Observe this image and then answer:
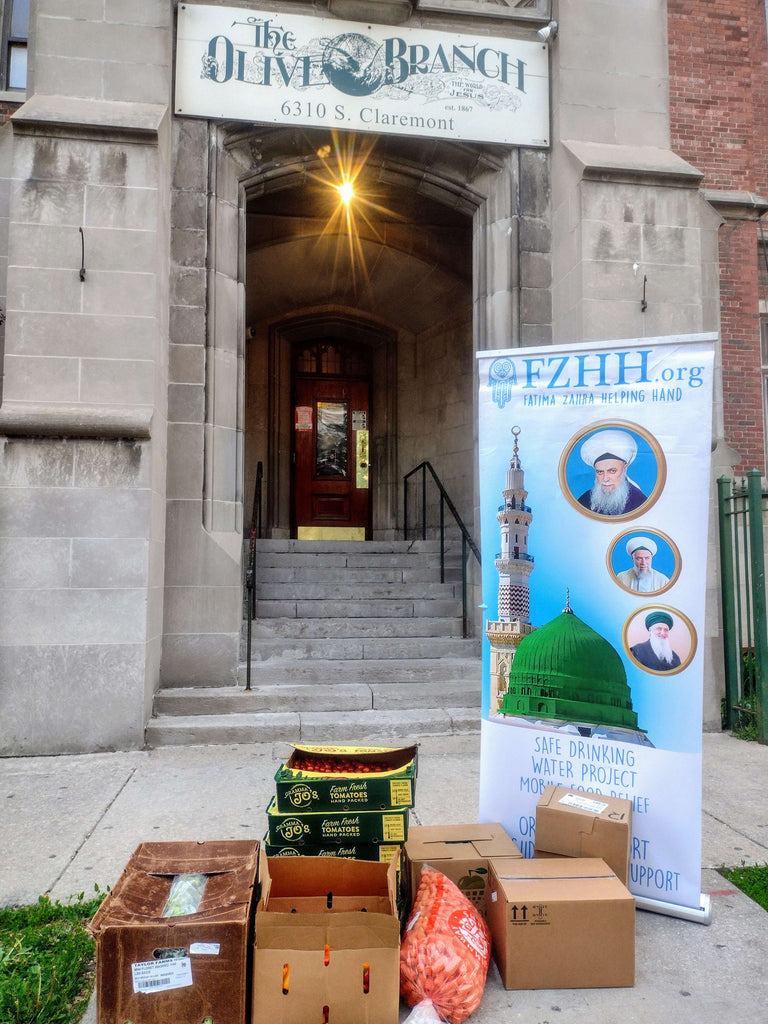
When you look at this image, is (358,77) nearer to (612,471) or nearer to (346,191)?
(346,191)

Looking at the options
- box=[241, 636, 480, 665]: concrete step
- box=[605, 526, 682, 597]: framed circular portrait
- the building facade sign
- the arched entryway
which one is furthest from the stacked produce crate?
the arched entryway

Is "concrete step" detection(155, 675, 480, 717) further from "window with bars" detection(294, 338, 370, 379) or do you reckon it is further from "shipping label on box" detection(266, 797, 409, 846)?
"window with bars" detection(294, 338, 370, 379)

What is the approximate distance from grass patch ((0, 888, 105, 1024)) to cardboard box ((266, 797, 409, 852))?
793 millimetres

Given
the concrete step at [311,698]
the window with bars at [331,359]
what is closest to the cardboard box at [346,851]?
the concrete step at [311,698]

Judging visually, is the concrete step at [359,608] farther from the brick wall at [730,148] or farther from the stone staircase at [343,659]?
the brick wall at [730,148]

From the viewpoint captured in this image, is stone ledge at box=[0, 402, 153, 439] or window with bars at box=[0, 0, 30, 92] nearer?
stone ledge at box=[0, 402, 153, 439]

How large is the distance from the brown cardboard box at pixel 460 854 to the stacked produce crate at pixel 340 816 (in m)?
0.10

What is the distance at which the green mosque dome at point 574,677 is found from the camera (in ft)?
11.1

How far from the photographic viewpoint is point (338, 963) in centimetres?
232

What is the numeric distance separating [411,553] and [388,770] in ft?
19.3

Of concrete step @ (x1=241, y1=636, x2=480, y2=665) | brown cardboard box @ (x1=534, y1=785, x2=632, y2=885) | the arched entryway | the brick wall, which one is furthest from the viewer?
the brick wall

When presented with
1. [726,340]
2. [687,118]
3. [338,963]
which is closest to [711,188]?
[687,118]

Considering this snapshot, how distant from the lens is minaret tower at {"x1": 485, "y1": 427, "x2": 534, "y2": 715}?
11.6 feet

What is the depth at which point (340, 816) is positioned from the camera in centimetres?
299
